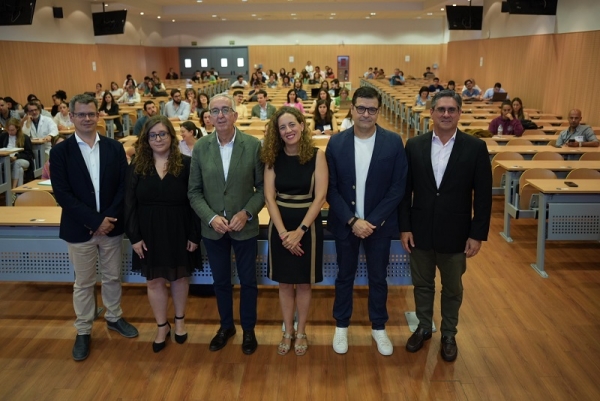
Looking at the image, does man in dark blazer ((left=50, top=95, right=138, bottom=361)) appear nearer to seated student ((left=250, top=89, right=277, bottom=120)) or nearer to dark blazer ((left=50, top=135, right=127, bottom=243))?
dark blazer ((left=50, top=135, right=127, bottom=243))

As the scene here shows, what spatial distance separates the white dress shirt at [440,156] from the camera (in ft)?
11.0

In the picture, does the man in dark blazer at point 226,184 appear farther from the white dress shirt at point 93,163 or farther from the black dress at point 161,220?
the white dress shirt at point 93,163

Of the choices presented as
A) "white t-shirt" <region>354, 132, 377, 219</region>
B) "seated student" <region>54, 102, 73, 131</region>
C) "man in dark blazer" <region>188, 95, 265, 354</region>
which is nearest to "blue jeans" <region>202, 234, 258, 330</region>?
→ "man in dark blazer" <region>188, 95, 265, 354</region>

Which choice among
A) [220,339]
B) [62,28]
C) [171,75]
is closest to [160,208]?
[220,339]

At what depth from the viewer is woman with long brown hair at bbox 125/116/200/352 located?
11.2ft

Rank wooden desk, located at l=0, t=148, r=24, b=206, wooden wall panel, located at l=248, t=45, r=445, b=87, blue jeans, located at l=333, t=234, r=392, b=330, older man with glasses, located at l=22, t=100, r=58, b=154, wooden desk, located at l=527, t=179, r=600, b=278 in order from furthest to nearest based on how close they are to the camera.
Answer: wooden wall panel, located at l=248, t=45, r=445, b=87
older man with glasses, located at l=22, t=100, r=58, b=154
wooden desk, located at l=0, t=148, r=24, b=206
wooden desk, located at l=527, t=179, r=600, b=278
blue jeans, located at l=333, t=234, r=392, b=330

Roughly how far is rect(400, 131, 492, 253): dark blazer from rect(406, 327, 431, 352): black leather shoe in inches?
25.6

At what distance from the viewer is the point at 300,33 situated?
2836cm

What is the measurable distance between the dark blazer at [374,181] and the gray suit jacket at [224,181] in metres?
0.47

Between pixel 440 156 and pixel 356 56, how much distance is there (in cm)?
2640

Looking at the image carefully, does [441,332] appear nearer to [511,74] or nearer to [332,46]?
[511,74]

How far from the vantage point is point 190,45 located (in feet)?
93.4

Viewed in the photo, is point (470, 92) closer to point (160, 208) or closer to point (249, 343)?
point (249, 343)

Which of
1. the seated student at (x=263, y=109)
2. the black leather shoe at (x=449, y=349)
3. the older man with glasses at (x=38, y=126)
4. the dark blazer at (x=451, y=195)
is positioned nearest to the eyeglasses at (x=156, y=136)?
the dark blazer at (x=451, y=195)
